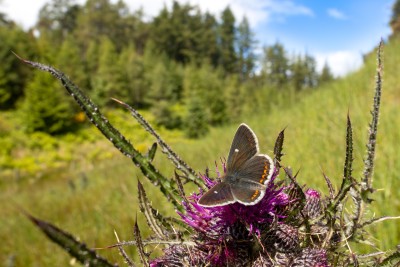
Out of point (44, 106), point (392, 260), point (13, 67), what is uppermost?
point (13, 67)

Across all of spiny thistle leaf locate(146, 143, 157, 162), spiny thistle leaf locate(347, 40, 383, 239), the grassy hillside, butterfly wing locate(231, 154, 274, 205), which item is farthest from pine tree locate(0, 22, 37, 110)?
spiny thistle leaf locate(347, 40, 383, 239)

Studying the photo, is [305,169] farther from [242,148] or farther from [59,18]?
[59,18]

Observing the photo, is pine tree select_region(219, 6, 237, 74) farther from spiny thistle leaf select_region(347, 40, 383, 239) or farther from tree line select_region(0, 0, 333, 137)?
spiny thistle leaf select_region(347, 40, 383, 239)

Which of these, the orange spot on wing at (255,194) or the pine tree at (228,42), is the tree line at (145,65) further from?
the orange spot on wing at (255,194)

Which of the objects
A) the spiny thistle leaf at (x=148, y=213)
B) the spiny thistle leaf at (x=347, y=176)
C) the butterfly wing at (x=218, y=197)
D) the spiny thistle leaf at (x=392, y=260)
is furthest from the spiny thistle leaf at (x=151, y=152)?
the spiny thistle leaf at (x=392, y=260)

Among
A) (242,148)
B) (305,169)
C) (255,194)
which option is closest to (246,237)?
(255,194)

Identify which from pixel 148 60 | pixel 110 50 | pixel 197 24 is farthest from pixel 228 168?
pixel 197 24
